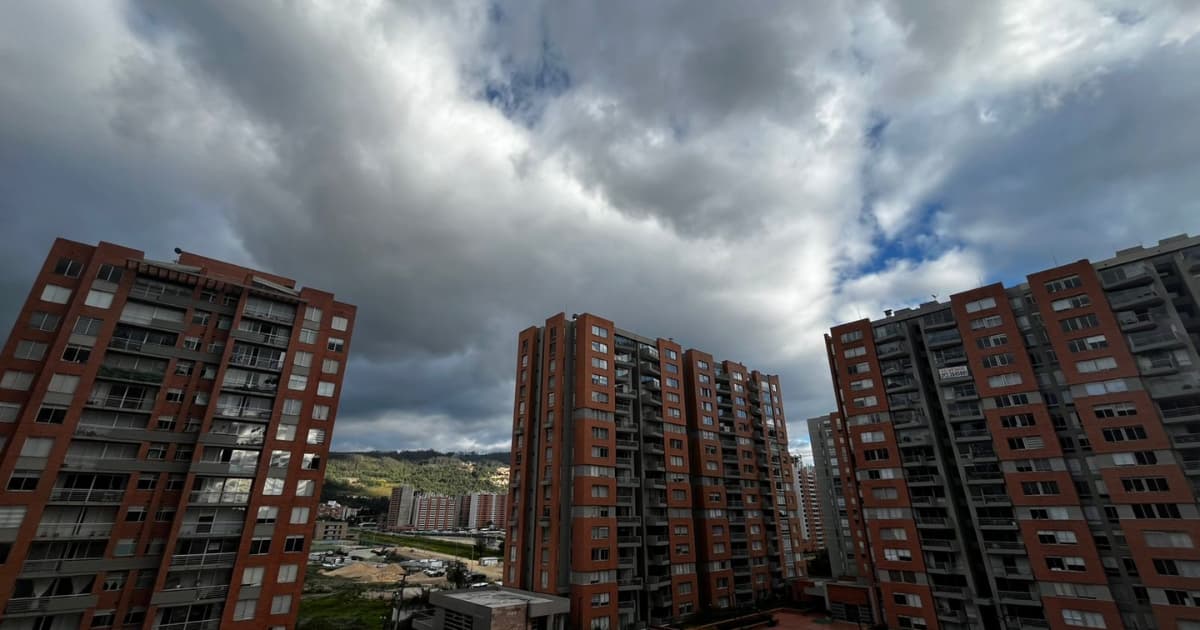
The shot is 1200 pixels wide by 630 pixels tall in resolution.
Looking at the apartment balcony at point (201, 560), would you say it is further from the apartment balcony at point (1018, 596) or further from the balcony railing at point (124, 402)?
the apartment balcony at point (1018, 596)

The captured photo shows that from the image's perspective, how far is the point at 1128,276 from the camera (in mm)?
60844

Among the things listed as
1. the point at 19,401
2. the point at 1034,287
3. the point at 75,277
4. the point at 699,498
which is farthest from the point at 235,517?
the point at 1034,287

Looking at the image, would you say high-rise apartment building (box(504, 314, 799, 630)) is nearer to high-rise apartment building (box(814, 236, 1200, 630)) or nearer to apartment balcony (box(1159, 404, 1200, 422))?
high-rise apartment building (box(814, 236, 1200, 630))

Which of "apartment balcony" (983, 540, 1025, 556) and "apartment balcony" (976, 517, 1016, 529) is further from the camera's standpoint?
"apartment balcony" (976, 517, 1016, 529)

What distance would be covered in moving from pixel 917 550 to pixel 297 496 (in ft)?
270

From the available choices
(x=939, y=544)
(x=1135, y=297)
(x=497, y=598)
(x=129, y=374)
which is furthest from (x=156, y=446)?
(x=1135, y=297)

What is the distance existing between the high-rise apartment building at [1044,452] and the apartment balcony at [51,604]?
93.6 m

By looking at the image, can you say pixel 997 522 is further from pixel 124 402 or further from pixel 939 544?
pixel 124 402

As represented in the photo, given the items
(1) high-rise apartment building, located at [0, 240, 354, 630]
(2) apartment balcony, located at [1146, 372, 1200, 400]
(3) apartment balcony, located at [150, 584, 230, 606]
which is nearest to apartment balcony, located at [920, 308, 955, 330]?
(2) apartment balcony, located at [1146, 372, 1200, 400]

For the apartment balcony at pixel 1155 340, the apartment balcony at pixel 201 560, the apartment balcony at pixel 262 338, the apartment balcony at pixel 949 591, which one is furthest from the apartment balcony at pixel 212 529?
the apartment balcony at pixel 1155 340

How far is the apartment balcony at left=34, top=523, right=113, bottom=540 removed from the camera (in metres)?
44.1

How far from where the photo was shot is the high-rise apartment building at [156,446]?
4444cm

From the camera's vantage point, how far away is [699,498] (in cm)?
9056

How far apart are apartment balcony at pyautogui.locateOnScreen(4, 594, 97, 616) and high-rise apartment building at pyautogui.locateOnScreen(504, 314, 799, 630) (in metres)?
46.4
